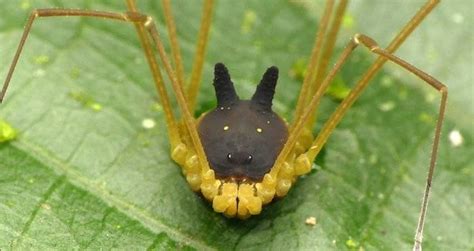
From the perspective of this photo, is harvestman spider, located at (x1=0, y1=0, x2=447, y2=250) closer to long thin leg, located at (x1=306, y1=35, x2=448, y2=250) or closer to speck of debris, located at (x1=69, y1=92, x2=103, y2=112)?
long thin leg, located at (x1=306, y1=35, x2=448, y2=250)

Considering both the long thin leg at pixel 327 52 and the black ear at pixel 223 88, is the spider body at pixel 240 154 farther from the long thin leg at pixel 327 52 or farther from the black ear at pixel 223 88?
the long thin leg at pixel 327 52

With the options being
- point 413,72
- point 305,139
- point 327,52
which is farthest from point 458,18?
point 305,139

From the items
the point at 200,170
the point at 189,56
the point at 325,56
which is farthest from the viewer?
the point at 189,56

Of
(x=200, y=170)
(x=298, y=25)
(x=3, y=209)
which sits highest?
(x=298, y=25)

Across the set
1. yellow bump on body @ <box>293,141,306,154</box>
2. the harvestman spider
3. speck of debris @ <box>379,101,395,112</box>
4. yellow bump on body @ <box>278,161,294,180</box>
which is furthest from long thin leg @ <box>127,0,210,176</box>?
speck of debris @ <box>379,101,395,112</box>

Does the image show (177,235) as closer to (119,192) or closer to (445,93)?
(119,192)

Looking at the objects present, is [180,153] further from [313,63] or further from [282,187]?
[313,63]

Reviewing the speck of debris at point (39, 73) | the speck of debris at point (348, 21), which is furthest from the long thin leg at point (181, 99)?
the speck of debris at point (348, 21)

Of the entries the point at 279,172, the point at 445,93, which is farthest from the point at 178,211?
the point at 445,93
